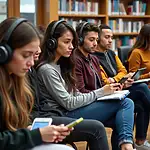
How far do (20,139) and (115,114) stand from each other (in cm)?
94

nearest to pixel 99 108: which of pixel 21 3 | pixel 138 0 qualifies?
pixel 21 3

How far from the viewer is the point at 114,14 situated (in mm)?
4828

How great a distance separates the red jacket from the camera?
2328 mm

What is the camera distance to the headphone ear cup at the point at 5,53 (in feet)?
4.32

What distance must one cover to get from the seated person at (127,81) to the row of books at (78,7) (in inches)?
59.4

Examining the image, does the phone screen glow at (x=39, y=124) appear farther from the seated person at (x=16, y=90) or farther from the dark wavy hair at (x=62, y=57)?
the dark wavy hair at (x=62, y=57)

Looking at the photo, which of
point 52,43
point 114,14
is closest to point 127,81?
point 52,43

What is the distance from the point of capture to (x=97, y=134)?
1817mm

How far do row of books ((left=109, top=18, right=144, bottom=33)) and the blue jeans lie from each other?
2.86 m

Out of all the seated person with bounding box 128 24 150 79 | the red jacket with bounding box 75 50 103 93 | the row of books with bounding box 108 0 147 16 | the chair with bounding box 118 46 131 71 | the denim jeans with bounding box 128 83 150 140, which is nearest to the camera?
the red jacket with bounding box 75 50 103 93

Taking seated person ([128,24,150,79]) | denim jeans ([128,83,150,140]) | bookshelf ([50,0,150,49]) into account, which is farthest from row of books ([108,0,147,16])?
denim jeans ([128,83,150,140])

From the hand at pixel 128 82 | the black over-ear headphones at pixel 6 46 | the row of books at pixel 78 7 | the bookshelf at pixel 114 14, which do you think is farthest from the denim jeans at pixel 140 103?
the row of books at pixel 78 7

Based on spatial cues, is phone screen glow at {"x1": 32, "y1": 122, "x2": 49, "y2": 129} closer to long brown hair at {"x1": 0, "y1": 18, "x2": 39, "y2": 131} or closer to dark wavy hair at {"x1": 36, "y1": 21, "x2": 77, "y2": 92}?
long brown hair at {"x1": 0, "y1": 18, "x2": 39, "y2": 131}

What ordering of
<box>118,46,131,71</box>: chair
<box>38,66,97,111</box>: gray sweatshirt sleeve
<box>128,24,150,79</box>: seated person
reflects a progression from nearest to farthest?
<box>38,66,97,111</box>: gray sweatshirt sleeve
<box>128,24,150,79</box>: seated person
<box>118,46,131,71</box>: chair
